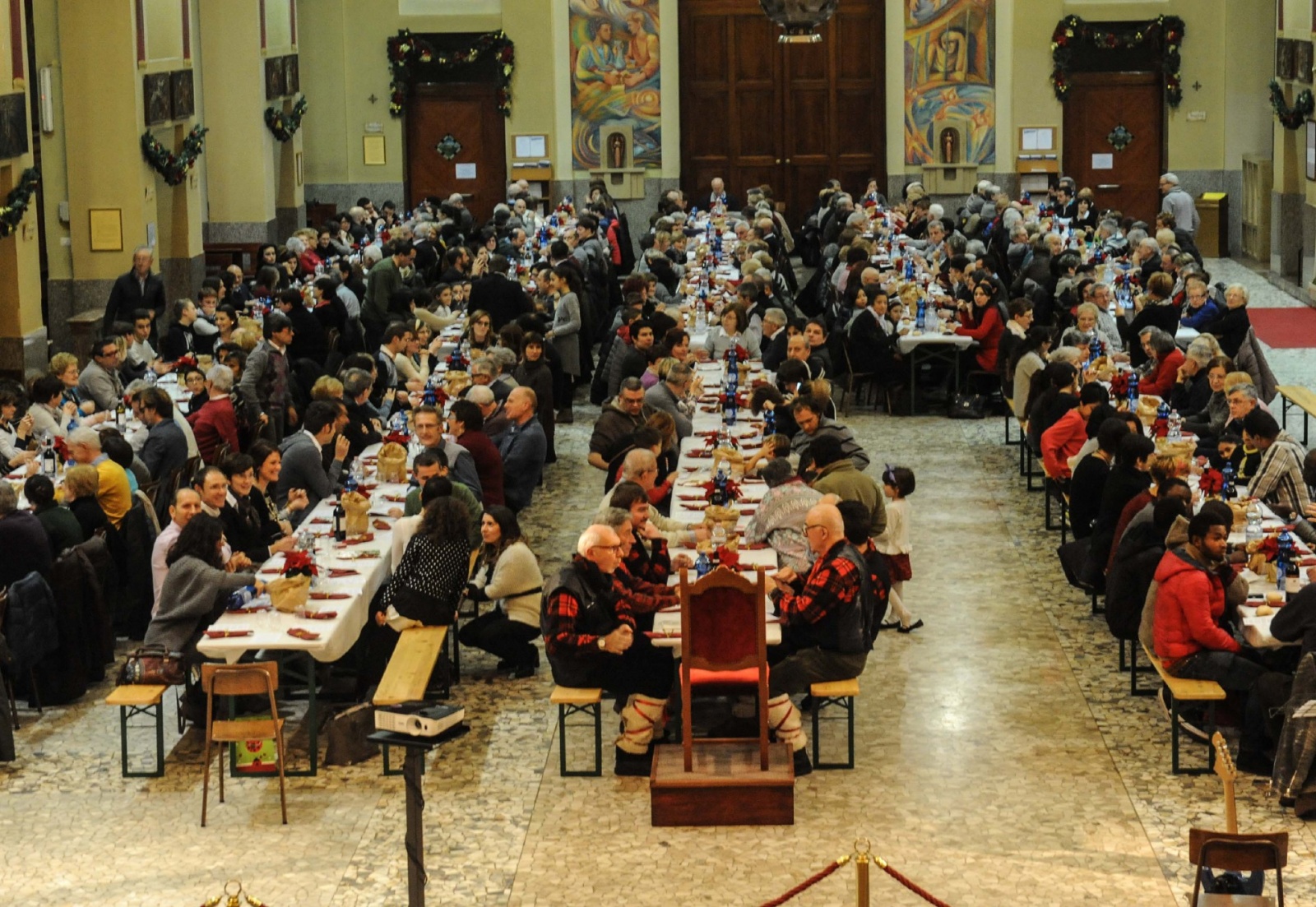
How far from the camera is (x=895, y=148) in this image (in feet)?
98.9

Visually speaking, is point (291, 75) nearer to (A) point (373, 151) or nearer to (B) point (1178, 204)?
(A) point (373, 151)

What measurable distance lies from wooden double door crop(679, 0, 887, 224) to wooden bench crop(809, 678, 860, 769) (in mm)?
20728

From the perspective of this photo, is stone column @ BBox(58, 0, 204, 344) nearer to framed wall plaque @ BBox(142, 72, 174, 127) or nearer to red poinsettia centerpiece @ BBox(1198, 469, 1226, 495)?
framed wall plaque @ BBox(142, 72, 174, 127)

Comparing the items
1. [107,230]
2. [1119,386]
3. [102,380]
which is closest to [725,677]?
[1119,386]

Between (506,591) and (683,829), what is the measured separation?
2.31 m

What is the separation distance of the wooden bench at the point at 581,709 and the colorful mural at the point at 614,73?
20628 millimetres

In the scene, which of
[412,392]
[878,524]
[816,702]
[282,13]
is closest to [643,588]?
[816,702]

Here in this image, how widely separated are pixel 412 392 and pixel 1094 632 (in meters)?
5.61

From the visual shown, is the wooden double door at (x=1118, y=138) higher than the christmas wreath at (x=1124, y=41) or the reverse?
the reverse

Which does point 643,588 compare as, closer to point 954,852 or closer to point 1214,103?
point 954,852

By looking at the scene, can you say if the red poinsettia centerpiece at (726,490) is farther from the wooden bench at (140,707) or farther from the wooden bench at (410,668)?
the wooden bench at (140,707)

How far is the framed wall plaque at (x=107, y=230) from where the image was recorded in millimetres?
21719

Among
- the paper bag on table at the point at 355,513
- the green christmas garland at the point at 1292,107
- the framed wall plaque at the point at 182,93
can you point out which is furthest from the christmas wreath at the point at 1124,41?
the paper bag on table at the point at 355,513

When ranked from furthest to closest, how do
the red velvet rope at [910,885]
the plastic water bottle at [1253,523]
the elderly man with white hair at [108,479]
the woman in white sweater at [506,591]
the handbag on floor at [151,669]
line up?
the elderly man with white hair at [108,479]
the plastic water bottle at [1253,523]
the woman in white sweater at [506,591]
the handbag on floor at [151,669]
the red velvet rope at [910,885]
